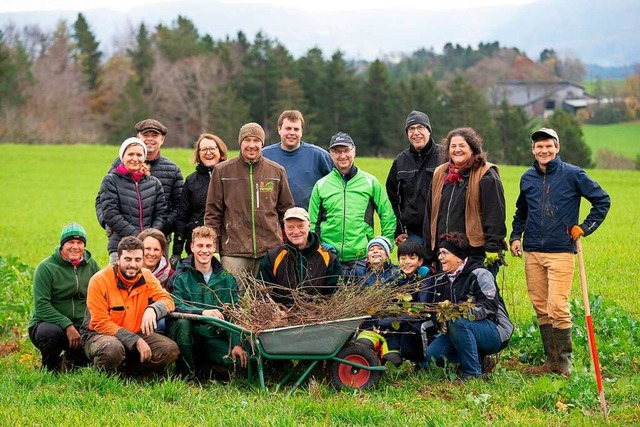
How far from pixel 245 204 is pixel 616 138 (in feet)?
206

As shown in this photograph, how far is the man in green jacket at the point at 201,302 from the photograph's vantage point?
6.66 metres

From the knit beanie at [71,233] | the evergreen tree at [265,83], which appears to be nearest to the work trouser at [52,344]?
the knit beanie at [71,233]

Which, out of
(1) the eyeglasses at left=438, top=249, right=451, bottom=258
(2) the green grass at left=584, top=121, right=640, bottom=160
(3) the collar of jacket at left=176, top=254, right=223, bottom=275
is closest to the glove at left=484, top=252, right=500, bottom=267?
(1) the eyeglasses at left=438, top=249, right=451, bottom=258

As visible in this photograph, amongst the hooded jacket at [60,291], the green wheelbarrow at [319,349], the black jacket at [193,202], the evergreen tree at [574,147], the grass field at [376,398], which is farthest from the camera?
the evergreen tree at [574,147]

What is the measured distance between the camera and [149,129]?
27.1 ft

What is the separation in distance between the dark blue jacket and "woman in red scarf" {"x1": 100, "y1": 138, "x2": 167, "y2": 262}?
11.2 feet

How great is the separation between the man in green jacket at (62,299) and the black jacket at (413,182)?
2.92 m

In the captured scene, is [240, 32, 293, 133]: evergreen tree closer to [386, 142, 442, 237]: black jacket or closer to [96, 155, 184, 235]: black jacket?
[96, 155, 184, 235]: black jacket

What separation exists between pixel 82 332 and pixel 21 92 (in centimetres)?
5530

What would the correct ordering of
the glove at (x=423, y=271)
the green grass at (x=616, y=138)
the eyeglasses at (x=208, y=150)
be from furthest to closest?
the green grass at (x=616, y=138), the eyeglasses at (x=208, y=150), the glove at (x=423, y=271)

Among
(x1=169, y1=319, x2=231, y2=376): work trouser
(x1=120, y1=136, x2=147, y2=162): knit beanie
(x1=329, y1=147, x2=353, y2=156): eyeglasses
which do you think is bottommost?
(x1=169, y1=319, x2=231, y2=376): work trouser

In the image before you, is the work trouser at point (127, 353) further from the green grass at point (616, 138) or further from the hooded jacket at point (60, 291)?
the green grass at point (616, 138)

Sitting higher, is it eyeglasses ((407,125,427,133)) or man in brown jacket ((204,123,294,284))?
eyeglasses ((407,125,427,133))

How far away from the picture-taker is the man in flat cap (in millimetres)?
8281
